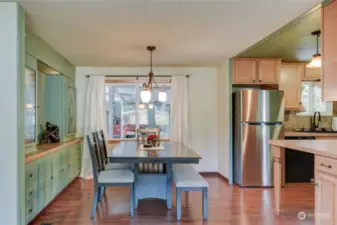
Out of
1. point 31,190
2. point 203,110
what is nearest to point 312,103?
point 203,110

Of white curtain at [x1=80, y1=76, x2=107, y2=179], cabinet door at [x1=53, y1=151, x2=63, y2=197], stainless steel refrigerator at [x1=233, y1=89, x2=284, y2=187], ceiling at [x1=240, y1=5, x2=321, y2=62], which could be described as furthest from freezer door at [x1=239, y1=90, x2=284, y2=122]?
cabinet door at [x1=53, y1=151, x2=63, y2=197]

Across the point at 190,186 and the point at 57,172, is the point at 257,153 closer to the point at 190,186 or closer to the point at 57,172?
the point at 190,186

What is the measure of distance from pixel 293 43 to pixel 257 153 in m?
1.83

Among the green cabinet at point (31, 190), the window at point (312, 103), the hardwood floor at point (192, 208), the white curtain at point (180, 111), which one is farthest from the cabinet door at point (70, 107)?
the window at point (312, 103)

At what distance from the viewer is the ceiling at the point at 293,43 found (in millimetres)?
3018

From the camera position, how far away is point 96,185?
328 centimetres

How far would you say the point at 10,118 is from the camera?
245cm

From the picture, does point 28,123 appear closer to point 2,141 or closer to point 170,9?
point 2,141

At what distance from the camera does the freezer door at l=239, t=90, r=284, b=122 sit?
4.53m

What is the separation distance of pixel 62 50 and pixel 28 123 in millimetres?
1411

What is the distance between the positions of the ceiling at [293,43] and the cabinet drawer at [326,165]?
1459 mm

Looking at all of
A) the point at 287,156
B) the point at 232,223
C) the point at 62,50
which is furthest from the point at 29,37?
the point at 287,156

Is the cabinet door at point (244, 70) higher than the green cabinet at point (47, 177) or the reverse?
higher

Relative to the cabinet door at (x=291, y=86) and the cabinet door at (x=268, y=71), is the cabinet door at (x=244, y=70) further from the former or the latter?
the cabinet door at (x=291, y=86)
